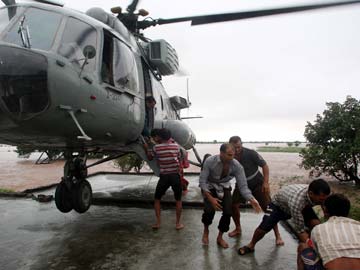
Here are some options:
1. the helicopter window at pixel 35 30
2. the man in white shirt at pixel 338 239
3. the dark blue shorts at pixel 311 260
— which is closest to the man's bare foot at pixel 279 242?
the dark blue shorts at pixel 311 260

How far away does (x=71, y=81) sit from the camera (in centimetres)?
375

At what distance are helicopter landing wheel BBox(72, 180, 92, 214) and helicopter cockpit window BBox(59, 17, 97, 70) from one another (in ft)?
6.58

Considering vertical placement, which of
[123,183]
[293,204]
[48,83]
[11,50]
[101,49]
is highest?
[101,49]

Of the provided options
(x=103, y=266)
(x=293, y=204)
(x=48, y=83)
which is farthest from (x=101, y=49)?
(x=293, y=204)

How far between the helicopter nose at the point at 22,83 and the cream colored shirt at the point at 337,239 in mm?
2936

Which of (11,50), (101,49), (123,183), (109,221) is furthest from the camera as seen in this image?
(123,183)

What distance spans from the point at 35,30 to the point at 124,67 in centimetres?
144

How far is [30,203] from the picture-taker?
736 centimetres

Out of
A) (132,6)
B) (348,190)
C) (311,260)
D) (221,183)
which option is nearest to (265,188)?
(221,183)

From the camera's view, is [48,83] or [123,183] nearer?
[48,83]

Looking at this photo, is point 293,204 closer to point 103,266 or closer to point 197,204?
point 103,266

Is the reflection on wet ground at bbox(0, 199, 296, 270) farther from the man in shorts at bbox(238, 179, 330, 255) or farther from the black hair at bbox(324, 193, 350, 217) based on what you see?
the black hair at bbox(324, 193, 350, 217)

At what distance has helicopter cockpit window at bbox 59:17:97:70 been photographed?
3854mm

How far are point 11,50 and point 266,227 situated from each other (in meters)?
3.53
